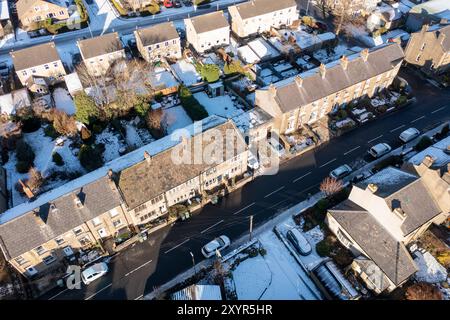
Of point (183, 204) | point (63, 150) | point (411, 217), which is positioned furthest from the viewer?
point (63, 150)

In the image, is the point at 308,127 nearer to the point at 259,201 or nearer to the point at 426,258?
the point at 259,201

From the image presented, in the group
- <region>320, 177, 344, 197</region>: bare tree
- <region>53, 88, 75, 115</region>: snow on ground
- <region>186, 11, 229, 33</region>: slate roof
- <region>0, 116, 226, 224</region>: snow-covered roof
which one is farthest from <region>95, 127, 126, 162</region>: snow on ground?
<region>320, 177, 344, 197</region>: bare tree

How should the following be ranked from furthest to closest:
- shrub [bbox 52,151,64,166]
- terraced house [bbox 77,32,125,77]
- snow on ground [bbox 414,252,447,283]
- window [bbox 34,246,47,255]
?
terraced house [bbox 77,32,125,77], shrub [bbox 52,151,64,166], snow on ground [bbox 414,252,447,283], window [bbox 34,246,47,255]

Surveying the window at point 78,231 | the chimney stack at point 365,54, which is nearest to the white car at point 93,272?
the window at point 78,231

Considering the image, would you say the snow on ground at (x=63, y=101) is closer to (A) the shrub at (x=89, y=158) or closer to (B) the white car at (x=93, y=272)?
(A) the shrub at (x=89, y=158)

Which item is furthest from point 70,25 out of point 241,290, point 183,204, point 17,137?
point 241,290

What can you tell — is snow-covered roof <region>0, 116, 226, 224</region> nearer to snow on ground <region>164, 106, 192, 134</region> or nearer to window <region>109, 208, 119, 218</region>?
window <region>109, 208, 119, 218</region>

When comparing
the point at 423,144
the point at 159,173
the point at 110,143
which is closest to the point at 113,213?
the point at 159,173
